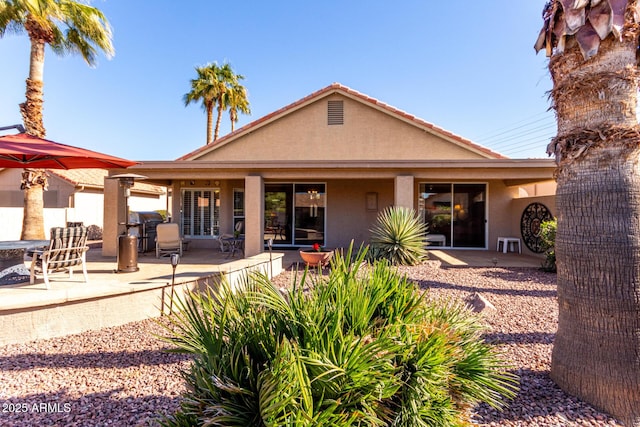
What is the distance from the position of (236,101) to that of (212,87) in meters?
2.30

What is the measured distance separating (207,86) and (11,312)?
73.7ft

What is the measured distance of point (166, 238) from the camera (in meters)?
10.6

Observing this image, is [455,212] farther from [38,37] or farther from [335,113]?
[38,37]

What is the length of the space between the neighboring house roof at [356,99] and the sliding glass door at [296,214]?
10.5ft

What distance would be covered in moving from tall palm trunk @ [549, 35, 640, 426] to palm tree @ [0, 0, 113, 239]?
1536cm

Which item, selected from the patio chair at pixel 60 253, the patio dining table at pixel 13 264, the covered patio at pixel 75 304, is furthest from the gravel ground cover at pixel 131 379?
the patio dining table at pixel 13 264

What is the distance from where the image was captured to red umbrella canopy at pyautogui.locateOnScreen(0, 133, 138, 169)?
557 centimetres

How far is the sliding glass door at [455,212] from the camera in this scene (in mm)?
13500

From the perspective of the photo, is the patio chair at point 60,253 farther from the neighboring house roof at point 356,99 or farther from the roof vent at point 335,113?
the roof vent at point 335,113

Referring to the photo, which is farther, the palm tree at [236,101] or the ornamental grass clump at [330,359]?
the palm tree at [236,101]

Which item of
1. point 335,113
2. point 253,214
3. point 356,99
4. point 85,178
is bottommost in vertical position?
point 253,214

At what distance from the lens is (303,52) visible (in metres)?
15.6

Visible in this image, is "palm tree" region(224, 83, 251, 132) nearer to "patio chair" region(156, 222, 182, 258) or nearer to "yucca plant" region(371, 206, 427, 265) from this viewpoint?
"patio chair" region(156, 222, 182, 258)

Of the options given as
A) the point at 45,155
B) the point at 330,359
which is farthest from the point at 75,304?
the point at 330,359
